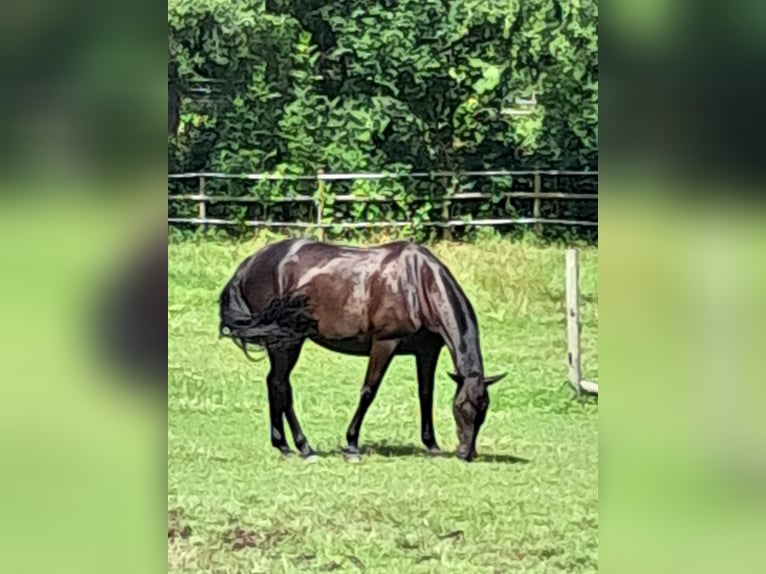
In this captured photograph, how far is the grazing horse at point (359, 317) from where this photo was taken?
307cm

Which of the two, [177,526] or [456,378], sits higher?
[456,378]

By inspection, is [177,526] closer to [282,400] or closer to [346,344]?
[282,400]

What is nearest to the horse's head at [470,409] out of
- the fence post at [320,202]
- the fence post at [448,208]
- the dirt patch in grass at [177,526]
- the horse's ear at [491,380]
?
the horse's ear at [491,380]

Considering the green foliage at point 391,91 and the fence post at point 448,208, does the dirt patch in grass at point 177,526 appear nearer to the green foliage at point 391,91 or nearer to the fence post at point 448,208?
the green foliage at point 391,91

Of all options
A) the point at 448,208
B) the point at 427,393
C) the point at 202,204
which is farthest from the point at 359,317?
the point at 202,204

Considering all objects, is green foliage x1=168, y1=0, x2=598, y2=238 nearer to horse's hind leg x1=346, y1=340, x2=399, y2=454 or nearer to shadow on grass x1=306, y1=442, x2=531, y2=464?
horse's hind leg x1=346, y1=340, x2=399, y2=454

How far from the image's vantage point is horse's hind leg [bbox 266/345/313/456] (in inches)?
122

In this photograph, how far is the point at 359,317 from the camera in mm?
3098

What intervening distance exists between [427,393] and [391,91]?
836 millimetres

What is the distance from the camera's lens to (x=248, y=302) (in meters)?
3.08
